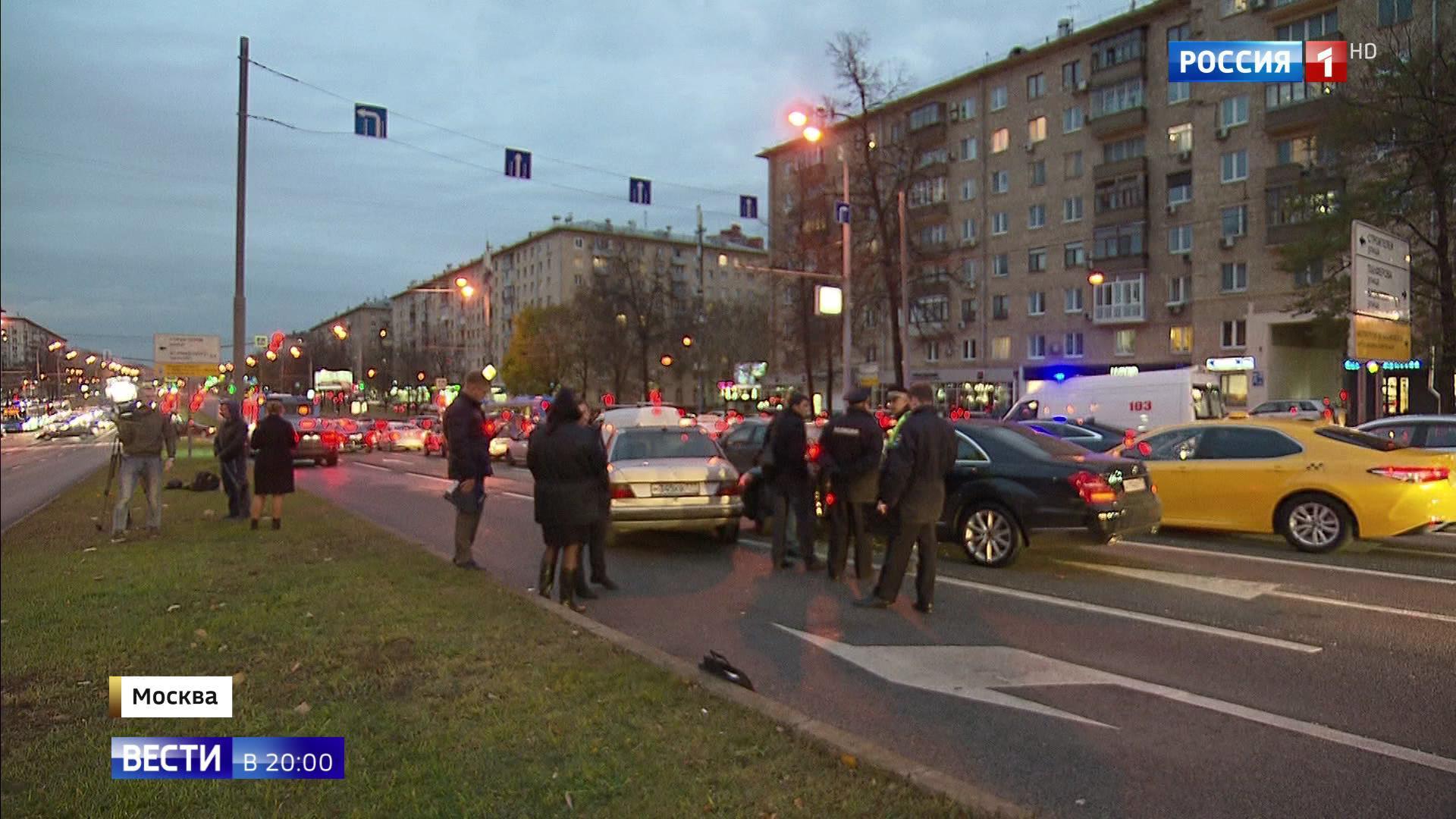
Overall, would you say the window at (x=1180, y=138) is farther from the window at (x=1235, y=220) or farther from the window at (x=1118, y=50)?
the window at (x=1118, y=50)

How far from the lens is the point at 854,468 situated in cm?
865

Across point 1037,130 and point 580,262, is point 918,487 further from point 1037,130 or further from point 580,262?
point 580,262

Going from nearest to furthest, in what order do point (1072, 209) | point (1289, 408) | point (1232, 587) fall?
point (1232, 587)
point (1289, 408)
point (1072, 209)

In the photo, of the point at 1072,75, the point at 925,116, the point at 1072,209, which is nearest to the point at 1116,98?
the point at 1072,75

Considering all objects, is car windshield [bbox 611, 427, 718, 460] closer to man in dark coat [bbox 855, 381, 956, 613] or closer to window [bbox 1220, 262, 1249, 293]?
man in dark coat [bbox 855, 381, 956, 613]

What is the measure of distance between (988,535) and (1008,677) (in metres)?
4.13

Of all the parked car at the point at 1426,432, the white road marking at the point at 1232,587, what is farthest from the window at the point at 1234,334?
the white road marking at the point at 1232,587

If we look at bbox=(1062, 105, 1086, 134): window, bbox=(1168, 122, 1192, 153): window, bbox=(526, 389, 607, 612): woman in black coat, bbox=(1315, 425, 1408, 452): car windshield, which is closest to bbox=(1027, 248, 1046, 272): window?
bbox=(1062, 105, 1086, 134): window

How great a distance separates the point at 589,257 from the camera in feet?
349

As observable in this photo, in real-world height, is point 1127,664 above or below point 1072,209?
below

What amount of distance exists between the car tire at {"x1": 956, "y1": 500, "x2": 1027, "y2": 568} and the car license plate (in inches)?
121

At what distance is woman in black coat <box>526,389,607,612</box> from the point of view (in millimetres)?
7559

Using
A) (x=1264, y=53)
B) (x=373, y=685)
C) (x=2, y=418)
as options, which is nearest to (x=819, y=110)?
(x=1264, y=53)

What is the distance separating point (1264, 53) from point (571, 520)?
21.8 m
